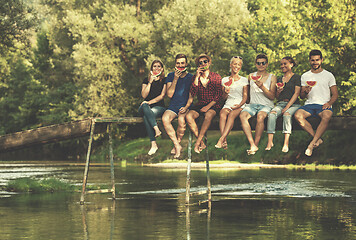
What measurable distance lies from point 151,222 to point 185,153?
35533 millimetres

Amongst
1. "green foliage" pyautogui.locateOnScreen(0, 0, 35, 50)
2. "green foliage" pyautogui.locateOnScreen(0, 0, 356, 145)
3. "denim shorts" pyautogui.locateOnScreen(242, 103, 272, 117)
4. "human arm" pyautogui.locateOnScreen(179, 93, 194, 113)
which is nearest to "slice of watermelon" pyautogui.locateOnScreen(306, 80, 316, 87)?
"denim shorts" pyautogui.locateOnScreen(242, 103, 272, 117)

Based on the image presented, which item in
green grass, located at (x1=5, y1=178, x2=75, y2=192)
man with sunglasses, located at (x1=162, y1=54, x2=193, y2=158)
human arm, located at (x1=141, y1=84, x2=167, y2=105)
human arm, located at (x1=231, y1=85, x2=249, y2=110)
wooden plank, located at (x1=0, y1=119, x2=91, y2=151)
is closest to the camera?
human arm, located at (x1=231, y1=85, x2=249, y2=110)

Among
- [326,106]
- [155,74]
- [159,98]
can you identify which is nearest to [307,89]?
[326,106]

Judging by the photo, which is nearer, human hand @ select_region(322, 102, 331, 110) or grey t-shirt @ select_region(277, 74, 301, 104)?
human hand @ select_region(322, 102, 331, 110)

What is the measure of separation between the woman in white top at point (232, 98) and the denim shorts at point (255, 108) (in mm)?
157

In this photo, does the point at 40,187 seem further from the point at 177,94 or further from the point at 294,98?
the point at 294,98

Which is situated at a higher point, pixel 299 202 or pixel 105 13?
pixel 105 13

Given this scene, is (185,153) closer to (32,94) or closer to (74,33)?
(74,33)

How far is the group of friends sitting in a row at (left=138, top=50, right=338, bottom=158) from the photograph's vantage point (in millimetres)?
16203

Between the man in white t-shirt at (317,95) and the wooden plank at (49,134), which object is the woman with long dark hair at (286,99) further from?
the wooden plank at (49,134)

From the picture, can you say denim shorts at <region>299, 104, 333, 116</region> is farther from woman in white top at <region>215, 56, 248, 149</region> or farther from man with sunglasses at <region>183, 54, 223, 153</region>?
man with sunglasses at <region>183, 54, 223, 153</region>

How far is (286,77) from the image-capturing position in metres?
16.8

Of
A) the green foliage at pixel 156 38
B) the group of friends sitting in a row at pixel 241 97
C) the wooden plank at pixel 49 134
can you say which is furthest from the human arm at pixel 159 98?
the green foliage at pixel 156 38

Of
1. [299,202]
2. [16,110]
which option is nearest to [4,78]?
[16,110]
